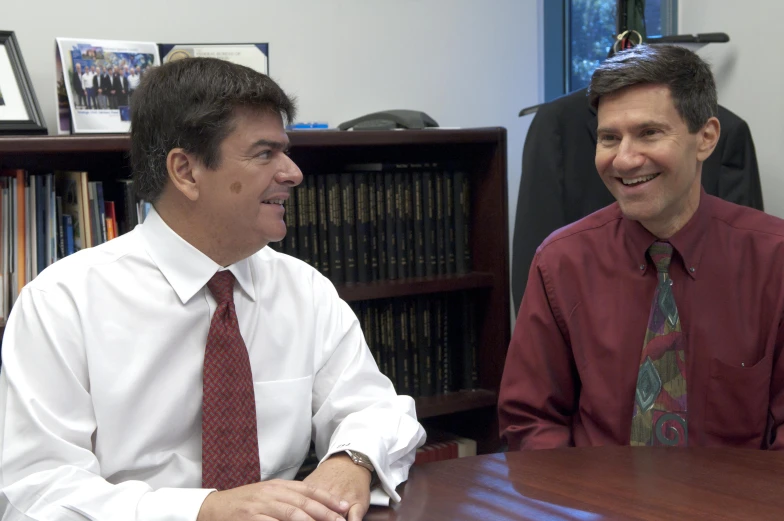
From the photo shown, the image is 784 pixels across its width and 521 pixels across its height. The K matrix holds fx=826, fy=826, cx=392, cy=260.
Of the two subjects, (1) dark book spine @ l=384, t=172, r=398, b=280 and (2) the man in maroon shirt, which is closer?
(2) the man in maroon shirt

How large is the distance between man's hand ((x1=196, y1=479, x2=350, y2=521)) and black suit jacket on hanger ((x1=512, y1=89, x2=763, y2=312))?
1.26 m

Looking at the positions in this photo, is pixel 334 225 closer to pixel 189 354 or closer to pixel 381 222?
pixel 381 222

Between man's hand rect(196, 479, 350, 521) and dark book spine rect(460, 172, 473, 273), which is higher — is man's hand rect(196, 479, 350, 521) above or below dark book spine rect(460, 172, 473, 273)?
below

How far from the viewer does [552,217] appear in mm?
2230

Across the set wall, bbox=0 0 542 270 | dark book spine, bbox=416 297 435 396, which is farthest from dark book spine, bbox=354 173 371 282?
wall, bbox=0 0 542 270

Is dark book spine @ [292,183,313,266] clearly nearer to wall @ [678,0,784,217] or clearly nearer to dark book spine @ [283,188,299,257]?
dark book spine @ [283,188,299,257]

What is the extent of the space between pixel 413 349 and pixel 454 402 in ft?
0.65

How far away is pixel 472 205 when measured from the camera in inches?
101

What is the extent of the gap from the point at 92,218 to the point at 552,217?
46.7 inches

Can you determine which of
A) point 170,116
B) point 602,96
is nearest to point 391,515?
point 170,116

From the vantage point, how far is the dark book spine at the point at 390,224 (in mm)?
2387

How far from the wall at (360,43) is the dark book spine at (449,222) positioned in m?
0.39

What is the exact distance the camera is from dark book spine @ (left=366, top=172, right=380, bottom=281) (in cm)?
→ 237

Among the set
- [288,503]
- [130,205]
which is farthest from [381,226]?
[288,503]
